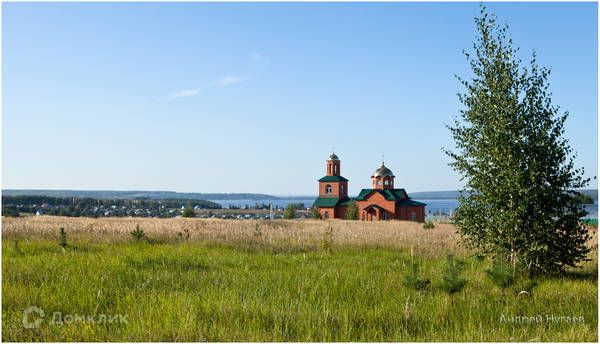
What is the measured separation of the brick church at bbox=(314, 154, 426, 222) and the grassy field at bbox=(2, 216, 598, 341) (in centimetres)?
→ 5708

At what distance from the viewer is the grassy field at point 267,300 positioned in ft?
20.4

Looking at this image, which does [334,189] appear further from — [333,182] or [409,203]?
[409,203]

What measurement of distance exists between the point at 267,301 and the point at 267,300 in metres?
0.13

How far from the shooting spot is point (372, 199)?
71.1 m

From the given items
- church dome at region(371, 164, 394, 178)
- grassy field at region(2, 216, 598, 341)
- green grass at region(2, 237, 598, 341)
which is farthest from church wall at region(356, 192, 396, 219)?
green grass at region(2, 237, 598, 341)

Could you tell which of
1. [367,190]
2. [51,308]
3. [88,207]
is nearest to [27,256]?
[51,308]

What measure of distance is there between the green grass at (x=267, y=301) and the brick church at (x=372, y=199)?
5792 centimetres

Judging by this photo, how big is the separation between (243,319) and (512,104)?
7711mm

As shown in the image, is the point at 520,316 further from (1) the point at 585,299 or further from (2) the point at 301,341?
(2) the point at 301,341

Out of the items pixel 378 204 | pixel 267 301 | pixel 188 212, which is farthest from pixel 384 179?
pixel 267 301

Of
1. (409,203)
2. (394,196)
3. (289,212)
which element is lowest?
(289,212)

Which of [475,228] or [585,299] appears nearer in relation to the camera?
[585,299]

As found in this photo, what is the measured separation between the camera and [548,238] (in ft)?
35.4

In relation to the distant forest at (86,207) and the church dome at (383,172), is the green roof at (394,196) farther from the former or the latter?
the distant forest at (86,207)
